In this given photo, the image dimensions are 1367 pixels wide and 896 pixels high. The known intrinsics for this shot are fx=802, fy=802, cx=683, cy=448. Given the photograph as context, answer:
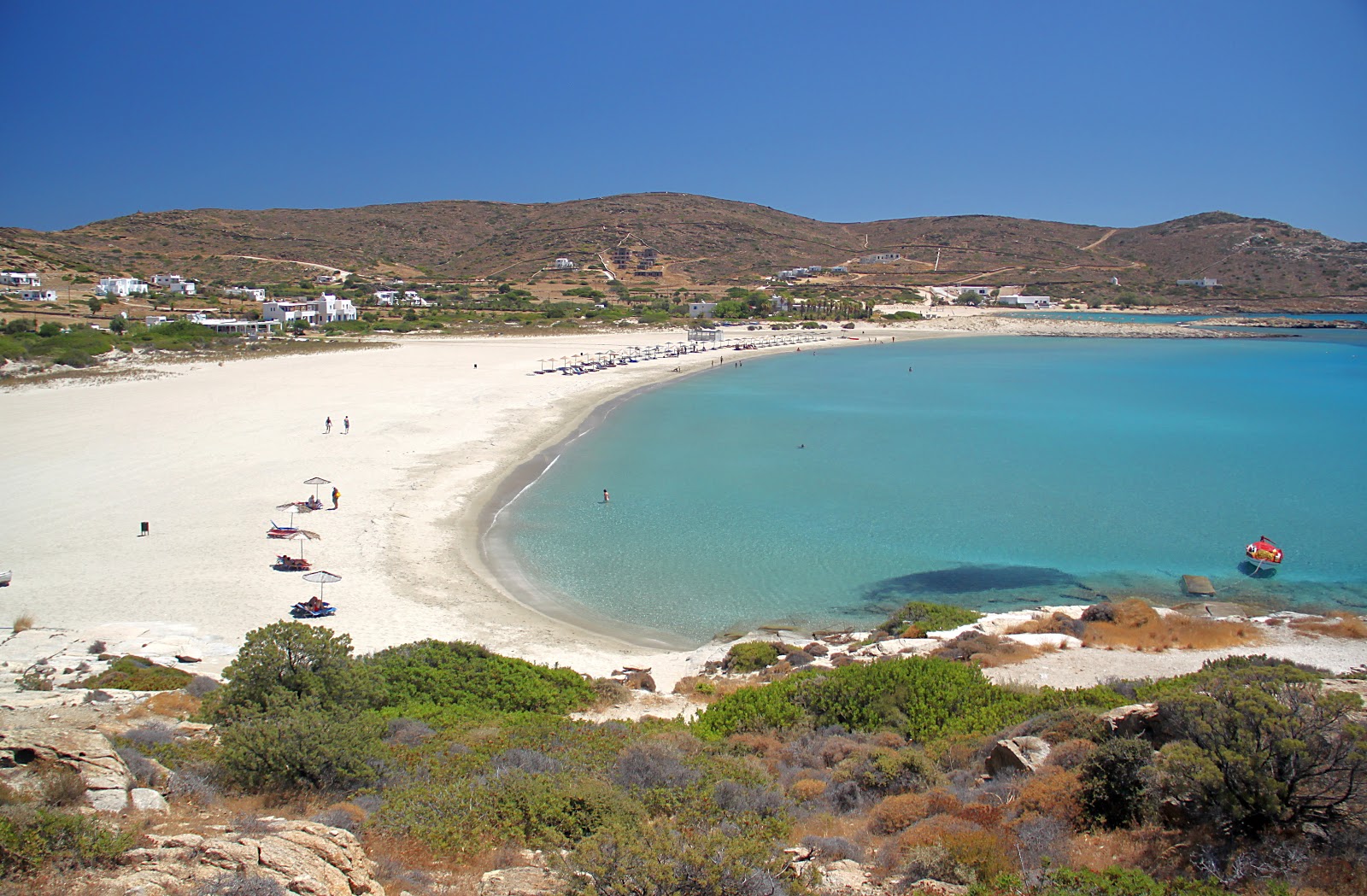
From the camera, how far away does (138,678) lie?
32.4ft

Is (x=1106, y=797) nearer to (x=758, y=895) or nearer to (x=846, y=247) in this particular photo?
(x=758, y=895)

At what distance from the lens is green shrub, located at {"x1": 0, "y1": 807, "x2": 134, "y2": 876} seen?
435 centimetres

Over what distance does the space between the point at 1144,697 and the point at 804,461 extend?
66.5ft

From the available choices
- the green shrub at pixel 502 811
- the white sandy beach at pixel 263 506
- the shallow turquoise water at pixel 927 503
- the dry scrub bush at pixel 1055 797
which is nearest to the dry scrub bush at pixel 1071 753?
the dry scrub bush at pixel 1055 797

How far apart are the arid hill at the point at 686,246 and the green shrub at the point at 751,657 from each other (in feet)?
322

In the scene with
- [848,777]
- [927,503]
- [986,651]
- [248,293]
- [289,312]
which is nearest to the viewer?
[848,777]

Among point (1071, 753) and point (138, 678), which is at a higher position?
point (1071, 753)

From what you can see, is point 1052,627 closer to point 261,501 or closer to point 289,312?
point 261,501

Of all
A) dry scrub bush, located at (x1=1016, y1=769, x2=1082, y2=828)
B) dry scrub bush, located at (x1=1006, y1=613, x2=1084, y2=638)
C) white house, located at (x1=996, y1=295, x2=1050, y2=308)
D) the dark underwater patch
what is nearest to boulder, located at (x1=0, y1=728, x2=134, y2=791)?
dry scrub bush, located at (x1=1016, y1=769, x2=1082, y2=828)

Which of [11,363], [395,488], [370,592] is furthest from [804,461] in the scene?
[11,363]

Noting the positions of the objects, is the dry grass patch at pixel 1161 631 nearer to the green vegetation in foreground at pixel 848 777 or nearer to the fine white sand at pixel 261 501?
the green vegetation in foreground at pixel 848 777

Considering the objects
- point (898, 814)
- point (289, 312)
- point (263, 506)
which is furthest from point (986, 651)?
point (289, 312)

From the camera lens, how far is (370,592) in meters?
15.0

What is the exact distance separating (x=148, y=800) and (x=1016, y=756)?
6846 millimetres
